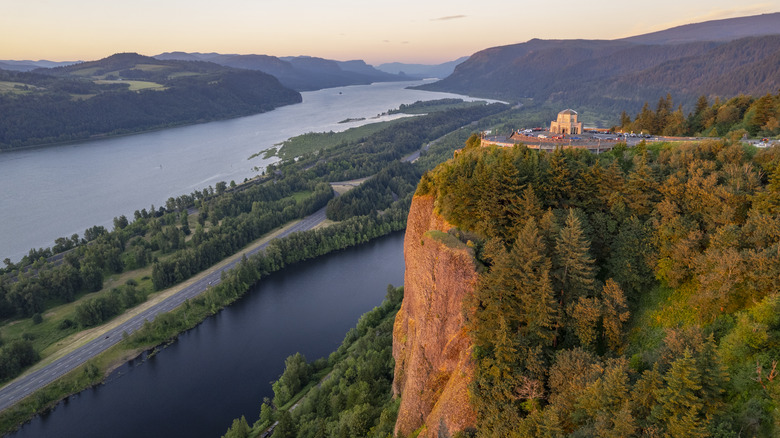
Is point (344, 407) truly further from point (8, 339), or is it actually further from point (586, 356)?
point (8, 339)

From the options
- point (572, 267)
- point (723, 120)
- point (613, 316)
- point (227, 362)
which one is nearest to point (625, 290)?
point (613, 316)

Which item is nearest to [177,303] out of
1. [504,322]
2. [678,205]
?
[504,322]

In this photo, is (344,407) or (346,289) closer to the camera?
(344,407)

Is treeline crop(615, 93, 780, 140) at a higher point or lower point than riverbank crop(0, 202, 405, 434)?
higher

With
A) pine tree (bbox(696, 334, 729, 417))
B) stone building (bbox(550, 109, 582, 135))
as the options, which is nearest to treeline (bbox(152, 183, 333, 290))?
stone building (bbox(550, 109, 582, 135))

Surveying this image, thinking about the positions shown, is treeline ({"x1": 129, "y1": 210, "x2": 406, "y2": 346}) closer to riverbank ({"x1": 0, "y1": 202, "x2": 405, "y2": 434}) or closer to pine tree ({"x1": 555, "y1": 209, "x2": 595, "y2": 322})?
riverbank ({"x1": 0, "y1": 202, "x2": 405, "y2": 434})

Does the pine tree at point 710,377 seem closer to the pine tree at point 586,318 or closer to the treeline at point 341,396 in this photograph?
the pine tree at point 586,318

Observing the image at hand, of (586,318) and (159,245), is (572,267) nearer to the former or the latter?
(586,318)
